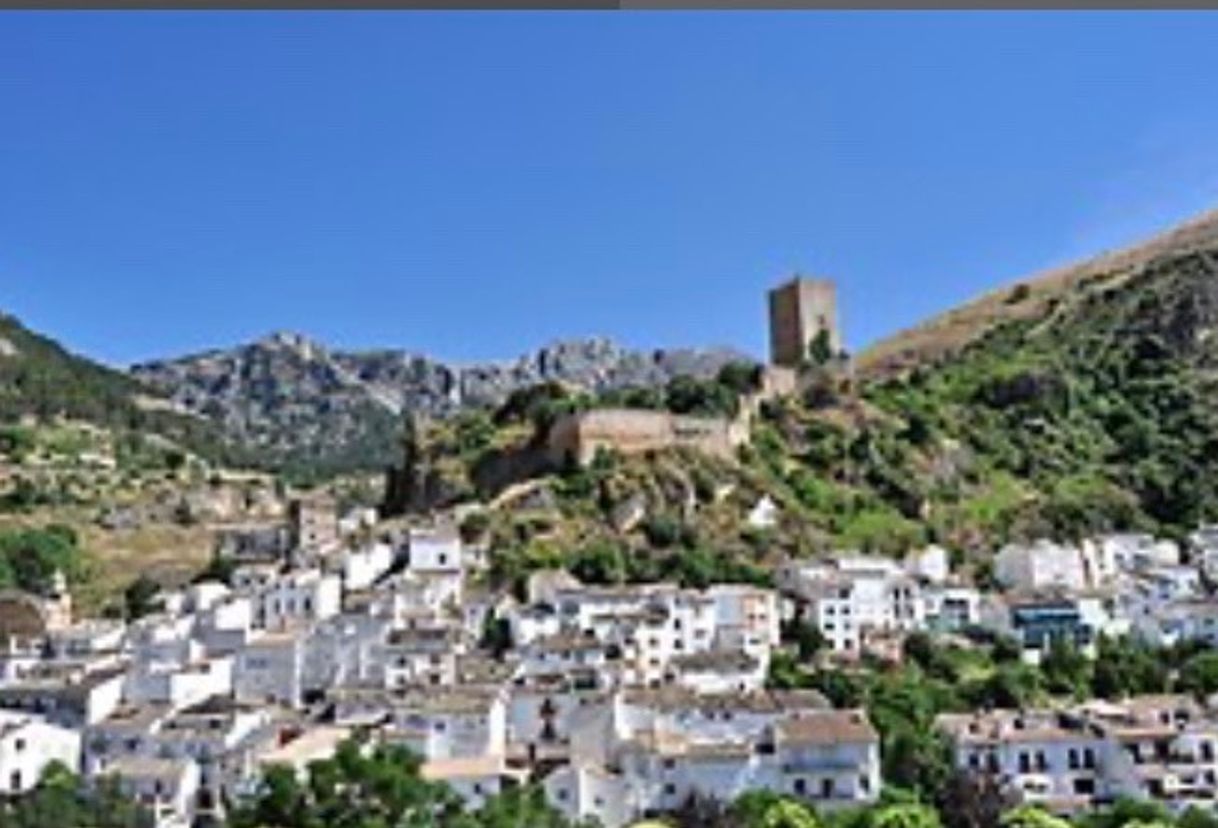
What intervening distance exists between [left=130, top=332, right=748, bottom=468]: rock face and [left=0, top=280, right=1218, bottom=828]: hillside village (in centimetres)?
10382

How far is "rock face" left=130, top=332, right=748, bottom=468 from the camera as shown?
16688 cm

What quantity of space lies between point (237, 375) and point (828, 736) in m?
161

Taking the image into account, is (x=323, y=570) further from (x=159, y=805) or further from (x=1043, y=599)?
(x=1043, y=599)

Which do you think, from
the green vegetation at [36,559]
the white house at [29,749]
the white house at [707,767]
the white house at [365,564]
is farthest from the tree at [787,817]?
the green vegetation at [36,559]

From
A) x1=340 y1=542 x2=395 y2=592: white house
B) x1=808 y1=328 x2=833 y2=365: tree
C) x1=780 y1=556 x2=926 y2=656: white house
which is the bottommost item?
x1=780 y1=556 x2=926 y2=656: white house

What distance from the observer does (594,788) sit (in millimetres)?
36406

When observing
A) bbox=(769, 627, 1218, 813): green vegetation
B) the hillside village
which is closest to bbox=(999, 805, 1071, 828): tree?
the hillside village

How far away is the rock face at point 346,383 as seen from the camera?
166875 mm

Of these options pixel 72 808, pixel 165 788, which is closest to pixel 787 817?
pixel 165 788

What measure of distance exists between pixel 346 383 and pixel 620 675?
146214 millimetres

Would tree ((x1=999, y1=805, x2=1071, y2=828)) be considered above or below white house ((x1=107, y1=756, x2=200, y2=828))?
below

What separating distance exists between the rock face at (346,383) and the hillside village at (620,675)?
341 ft

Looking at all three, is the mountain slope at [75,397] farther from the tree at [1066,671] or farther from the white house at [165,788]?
the tree at [1066,671]

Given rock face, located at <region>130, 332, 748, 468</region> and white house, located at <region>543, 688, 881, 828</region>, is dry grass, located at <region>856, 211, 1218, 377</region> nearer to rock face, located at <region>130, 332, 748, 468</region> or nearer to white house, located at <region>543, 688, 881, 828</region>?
rock face, located at <region>130, 332, 748, 468</region>
